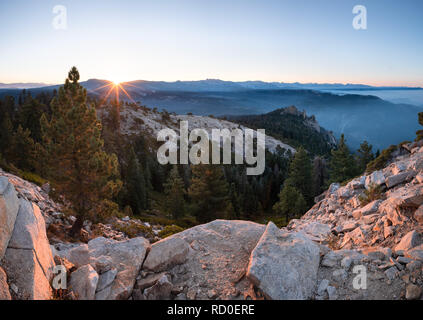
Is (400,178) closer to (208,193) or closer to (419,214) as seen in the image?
(419,214)

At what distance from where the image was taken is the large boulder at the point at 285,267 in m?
6.21

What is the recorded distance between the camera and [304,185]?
46.6 m

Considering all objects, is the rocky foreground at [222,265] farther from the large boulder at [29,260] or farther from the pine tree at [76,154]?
the pine tree at [76,154]

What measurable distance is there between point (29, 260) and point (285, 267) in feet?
21.6

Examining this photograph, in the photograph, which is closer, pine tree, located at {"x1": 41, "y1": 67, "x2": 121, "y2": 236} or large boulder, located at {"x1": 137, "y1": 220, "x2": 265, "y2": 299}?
large boulder, located at {"x1": 137, "y1": 220, "x2": 265, "y2": 299}

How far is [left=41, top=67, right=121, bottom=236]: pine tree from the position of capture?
43.7 feet

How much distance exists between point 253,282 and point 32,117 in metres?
68.9

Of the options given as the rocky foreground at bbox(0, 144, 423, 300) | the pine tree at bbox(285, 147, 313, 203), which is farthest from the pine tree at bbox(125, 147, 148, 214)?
the rocky foreground at bbox(0, 144, 423, 300)

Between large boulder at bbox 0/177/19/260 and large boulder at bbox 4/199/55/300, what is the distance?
170mm

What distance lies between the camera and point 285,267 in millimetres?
6719

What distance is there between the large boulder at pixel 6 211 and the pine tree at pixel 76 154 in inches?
259

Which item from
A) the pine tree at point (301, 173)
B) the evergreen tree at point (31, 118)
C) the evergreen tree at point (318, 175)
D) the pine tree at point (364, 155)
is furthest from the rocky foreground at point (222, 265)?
the evergreen tree at point (31, 118)

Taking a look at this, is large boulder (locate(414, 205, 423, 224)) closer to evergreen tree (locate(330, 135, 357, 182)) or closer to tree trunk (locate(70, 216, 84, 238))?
tree trunk (locate(70, 216, 84, 238))
